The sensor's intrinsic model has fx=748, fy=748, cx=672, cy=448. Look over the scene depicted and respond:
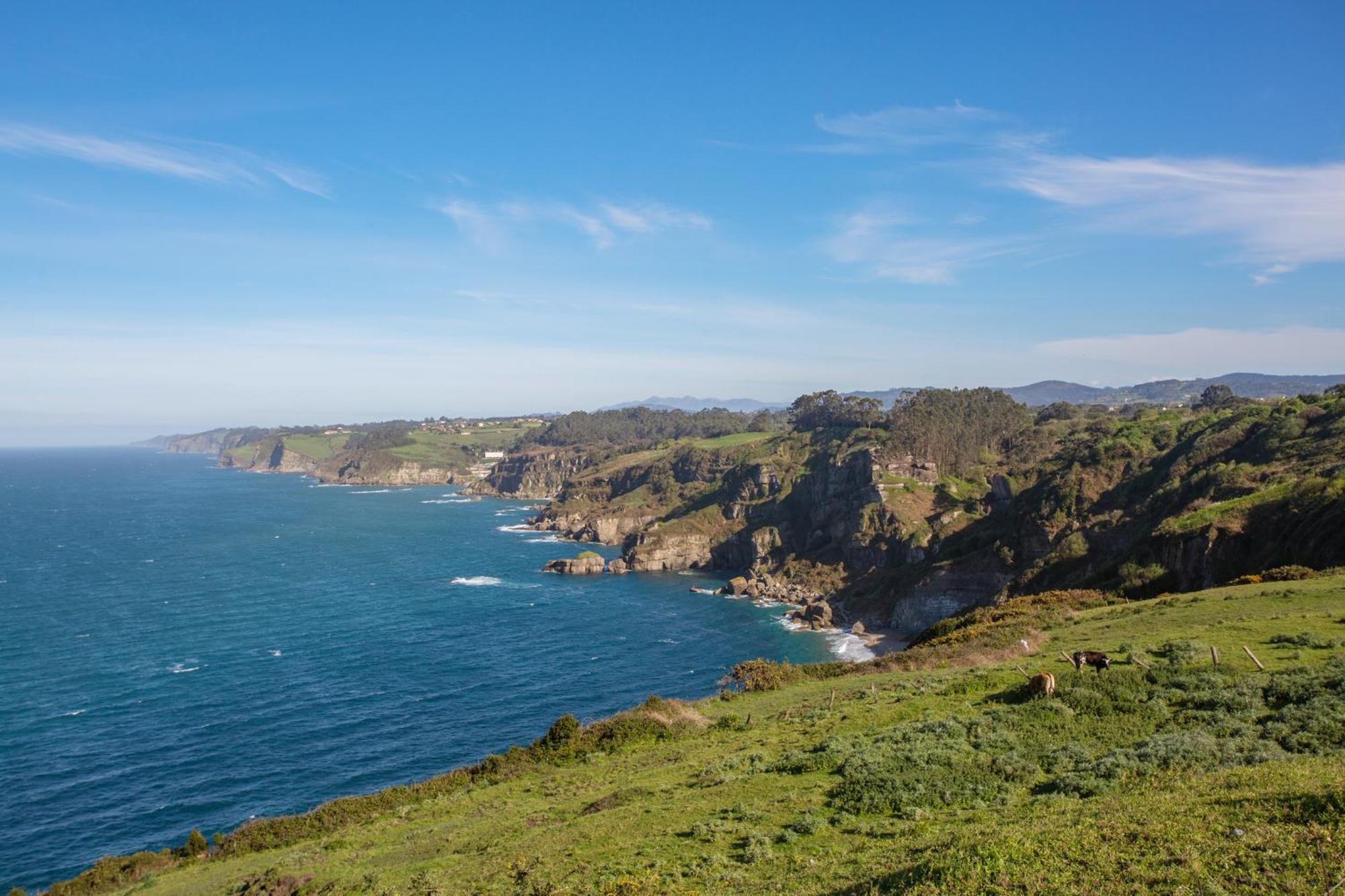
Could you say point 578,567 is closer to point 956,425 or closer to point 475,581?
point 475,581

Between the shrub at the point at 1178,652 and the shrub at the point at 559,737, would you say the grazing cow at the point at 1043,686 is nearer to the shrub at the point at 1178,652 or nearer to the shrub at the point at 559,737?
the shrub at the point at 1178,652

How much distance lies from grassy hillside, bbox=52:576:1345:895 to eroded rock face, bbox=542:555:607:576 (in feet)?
354

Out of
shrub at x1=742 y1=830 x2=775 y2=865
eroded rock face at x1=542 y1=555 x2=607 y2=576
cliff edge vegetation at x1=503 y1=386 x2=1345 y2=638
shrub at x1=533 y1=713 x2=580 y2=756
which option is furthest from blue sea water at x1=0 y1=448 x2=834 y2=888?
shrub at x1=742 y1=830 x2=775 y2=865

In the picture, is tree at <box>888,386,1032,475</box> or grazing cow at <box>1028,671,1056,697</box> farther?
A: tree at <box>888,386,1032,475</box>

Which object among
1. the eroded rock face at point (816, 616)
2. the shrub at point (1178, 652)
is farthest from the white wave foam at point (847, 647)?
the shrub at point (1178, 652)

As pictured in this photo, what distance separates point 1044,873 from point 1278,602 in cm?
3651

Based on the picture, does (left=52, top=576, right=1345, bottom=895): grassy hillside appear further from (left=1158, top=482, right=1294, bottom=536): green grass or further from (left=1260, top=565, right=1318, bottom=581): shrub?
(left=1158, top=482, right=1294, bottom=536): green grass

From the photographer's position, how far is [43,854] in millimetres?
48844

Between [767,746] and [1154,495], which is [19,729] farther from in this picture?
[1154,495]

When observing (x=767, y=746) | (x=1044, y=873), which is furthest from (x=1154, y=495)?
(x=1044, y=873)

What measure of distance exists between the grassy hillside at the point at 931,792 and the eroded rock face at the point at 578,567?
108m

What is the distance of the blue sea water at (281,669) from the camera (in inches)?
2247

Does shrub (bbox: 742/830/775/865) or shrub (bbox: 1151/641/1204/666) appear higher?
shrub (bbox: 1151/641/1204/666)

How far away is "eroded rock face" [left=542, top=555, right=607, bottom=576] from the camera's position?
149 meters
